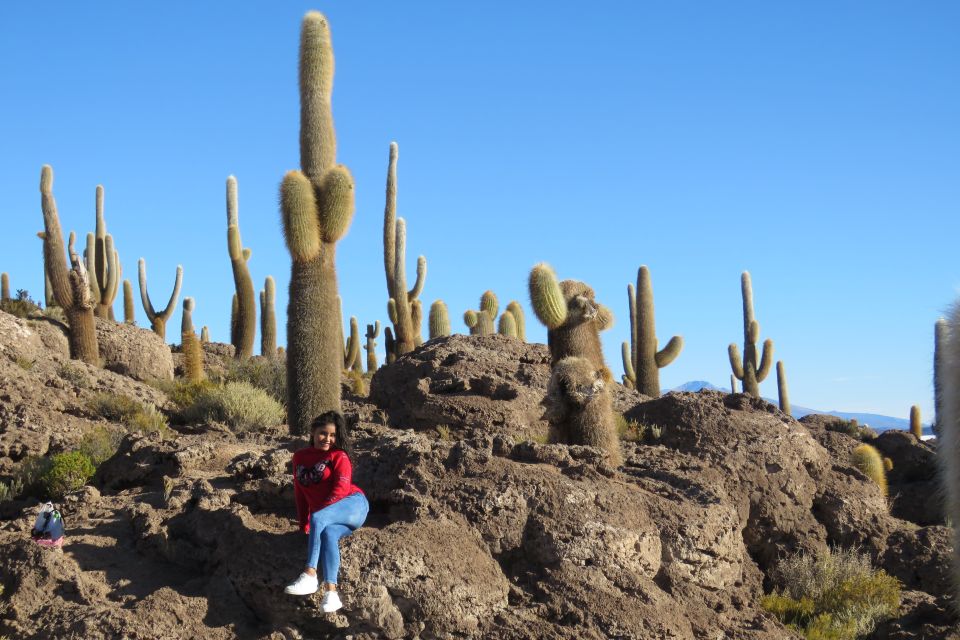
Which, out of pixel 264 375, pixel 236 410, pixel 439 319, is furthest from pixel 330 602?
pixel 439 319

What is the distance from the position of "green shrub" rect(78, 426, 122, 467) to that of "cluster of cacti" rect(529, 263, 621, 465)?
510cm

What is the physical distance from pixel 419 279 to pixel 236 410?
32.7 feet

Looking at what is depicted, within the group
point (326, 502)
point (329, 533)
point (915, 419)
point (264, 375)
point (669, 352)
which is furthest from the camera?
point (915, 419)

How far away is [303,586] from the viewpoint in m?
6.61

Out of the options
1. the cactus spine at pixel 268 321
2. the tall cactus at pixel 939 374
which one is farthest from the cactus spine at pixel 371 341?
the tall cactus at pixel 939 374

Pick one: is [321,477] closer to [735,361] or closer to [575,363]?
[575,363]

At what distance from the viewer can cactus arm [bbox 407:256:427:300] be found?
23.8 metres

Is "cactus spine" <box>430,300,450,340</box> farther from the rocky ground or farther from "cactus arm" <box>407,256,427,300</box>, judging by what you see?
the rocky ground

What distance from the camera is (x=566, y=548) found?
776cm

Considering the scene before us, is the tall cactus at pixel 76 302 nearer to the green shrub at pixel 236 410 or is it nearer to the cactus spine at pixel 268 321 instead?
the green shrub at pixel 236 410

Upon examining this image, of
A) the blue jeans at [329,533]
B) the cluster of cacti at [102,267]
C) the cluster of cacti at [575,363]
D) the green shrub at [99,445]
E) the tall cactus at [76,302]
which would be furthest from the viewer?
the cluster of cacti at [102,267]

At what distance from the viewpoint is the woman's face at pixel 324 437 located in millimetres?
7227

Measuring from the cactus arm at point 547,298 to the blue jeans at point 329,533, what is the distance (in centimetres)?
528

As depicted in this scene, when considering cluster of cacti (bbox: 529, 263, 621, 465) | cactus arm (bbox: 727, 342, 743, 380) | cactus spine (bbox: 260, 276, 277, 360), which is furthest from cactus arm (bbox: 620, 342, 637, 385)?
cluster of cacti (bbox: 529, 263, 621, 465)
